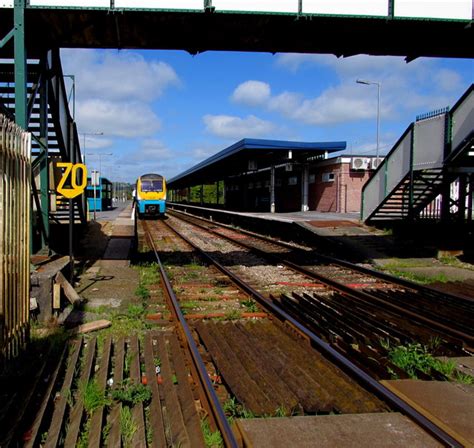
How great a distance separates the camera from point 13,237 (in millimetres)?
4879

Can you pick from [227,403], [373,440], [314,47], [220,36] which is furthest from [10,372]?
[314,47]

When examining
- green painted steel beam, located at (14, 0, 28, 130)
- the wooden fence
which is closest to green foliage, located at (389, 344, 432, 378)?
the wooden fence

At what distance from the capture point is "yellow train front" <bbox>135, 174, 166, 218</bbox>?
115ft

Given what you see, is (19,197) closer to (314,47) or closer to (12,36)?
(12,36)

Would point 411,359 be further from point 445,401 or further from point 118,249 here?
point 118,249

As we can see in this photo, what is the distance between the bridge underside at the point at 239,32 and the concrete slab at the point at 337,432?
7335 mm

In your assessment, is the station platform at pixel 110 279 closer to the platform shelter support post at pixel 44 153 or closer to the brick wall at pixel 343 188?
the platform shelter support post at pixel 44 153

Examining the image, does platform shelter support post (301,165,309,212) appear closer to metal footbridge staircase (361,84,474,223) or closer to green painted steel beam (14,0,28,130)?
metal footbridge staircase (361,84,474,223)

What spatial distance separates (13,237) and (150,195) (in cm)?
3073

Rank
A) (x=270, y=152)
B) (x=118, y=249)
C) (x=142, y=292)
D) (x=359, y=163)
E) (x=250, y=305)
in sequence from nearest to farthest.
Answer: (x=250, y=305), (x=142, y=292), (x=118, y=249), (x=359, y=163), (x=270, y=152)

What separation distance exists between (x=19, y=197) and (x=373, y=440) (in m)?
4.12

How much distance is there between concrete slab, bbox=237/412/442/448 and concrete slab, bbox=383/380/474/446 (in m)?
0.22

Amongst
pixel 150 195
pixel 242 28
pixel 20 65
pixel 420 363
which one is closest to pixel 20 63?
pixel 20 65

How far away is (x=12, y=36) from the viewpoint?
8133 mm
